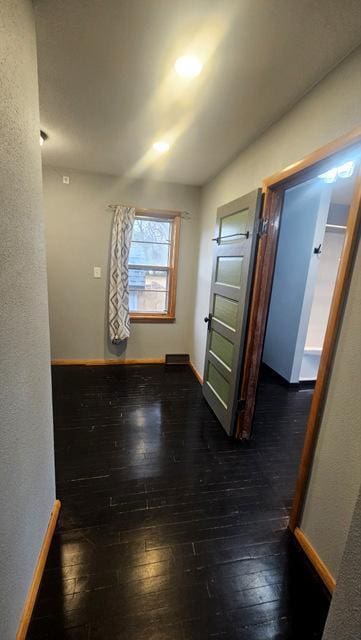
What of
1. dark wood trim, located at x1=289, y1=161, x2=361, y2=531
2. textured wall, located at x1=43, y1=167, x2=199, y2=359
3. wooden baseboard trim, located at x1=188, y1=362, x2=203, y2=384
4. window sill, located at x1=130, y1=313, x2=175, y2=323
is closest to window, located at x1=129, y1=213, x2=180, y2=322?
window sill, located at x1=130, y1=313, x2=175, y2=323

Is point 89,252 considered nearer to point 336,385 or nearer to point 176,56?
point 176,56

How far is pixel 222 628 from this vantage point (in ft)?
3.52

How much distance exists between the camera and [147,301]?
12.1 ft

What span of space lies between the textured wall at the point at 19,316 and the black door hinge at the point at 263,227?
1375 mm

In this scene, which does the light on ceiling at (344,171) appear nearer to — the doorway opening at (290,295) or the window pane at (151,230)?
the doorway opening at (290,295)

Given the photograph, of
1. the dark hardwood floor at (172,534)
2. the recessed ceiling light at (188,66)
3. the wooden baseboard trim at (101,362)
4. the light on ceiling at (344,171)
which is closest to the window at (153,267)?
the wooden baseboard trim at (101,362)

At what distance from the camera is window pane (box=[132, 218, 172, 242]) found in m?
3.44

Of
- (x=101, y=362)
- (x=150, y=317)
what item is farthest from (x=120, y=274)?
(x=101, y=362)

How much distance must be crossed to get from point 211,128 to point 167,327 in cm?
238

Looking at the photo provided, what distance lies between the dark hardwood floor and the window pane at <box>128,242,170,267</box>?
1.89 meters

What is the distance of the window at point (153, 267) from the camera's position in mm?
3465

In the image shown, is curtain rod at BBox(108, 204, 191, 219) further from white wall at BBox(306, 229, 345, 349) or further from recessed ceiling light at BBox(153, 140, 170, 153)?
white wall at BBox(306, 229, 345, 349)

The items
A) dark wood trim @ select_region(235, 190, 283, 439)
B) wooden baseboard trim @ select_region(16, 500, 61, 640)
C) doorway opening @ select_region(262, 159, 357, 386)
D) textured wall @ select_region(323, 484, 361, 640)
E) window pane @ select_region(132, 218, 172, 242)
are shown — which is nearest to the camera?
textured wall @ select_region(323, 484, 361, 640)

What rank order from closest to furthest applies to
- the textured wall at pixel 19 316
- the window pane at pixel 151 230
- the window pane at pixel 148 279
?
the textured wall at pixel 19 316, the window pane at pixel 151 230, the window pane at pixel 148 279
